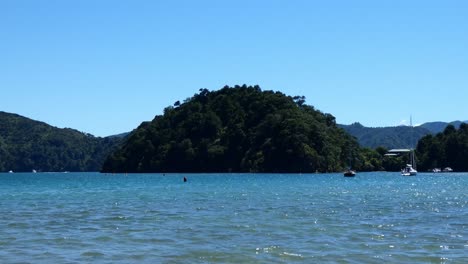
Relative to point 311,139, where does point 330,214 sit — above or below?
below

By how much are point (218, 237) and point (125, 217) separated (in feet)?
38.3

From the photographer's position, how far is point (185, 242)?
84.7 feet

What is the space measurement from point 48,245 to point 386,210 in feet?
81.6

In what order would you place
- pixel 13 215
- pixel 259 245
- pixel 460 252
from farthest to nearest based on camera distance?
1. pixel 13 215
2. pixel 259 245
3. pixel 460 252

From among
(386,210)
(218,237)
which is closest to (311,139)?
(386,210)

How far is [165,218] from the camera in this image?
3684 cm

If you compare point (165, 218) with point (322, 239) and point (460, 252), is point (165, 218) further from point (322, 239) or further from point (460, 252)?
point (460, 252)

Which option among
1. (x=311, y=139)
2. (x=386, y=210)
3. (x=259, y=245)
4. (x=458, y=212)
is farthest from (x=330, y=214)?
(x=311, y=139)

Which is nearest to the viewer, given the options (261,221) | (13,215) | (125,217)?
(261,221)

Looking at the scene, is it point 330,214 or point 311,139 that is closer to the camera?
point 330,214

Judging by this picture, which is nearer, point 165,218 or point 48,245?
point 48,245

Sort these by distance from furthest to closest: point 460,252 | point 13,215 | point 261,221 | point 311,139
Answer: point 311,139 < point 13,215 < point 261,221 < point 460,252

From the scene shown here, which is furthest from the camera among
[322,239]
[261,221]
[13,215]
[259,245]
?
[13,215]

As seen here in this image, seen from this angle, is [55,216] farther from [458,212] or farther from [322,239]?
[458,212]
